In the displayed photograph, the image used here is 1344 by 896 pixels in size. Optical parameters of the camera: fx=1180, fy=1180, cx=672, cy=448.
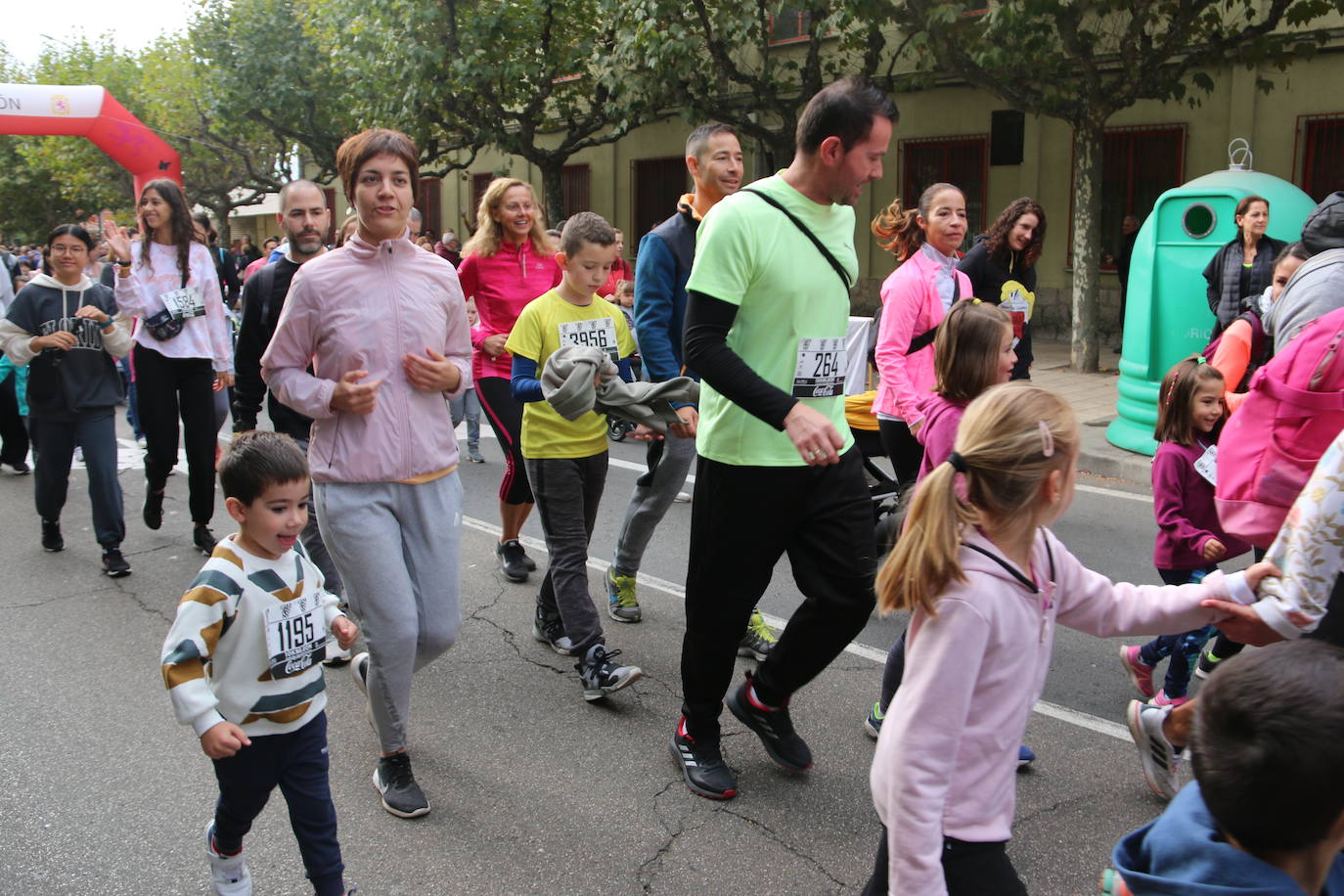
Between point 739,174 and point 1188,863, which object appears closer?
point 1188,863

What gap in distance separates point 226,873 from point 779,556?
65.6 inches

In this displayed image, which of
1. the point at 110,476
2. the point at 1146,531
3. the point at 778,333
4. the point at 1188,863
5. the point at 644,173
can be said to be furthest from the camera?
the point at 644,173

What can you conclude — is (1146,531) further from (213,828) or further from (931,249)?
(213,828)

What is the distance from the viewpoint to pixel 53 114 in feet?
59.8

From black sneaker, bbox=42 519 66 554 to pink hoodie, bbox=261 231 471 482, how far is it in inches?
154

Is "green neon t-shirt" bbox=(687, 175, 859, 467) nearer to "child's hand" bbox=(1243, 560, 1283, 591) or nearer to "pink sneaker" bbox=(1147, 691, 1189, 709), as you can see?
"child's hand" bbox=(1243, 560, 1283, 591)

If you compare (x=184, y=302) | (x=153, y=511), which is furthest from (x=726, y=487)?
(x=153, y=511)

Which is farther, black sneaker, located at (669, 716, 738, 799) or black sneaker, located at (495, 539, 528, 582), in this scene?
black sneaker, located at (495, 539, 528, 582)

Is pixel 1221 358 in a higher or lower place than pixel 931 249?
A: lower

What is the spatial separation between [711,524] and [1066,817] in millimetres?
1346

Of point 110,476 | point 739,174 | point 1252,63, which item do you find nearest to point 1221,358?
point 739,174

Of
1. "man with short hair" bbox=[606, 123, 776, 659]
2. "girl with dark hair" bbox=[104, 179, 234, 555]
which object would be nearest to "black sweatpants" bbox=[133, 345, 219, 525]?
"girl with dark hair" bbox=[104, 179, 234, 555]

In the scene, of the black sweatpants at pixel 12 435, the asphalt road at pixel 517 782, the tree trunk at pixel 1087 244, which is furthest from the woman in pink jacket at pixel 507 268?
the tree trunk at pixel 1087 244

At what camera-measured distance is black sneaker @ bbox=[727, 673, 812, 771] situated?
143 inches
